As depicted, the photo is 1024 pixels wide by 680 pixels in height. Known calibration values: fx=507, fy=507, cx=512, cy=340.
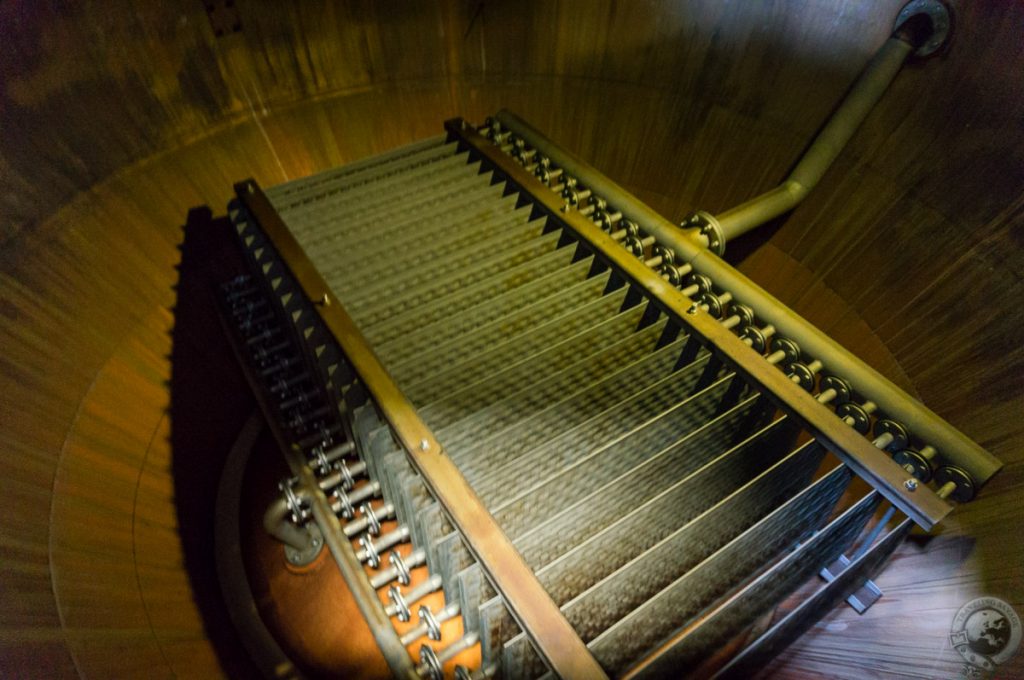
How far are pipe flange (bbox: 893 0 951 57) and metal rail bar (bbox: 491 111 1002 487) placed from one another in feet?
5.63

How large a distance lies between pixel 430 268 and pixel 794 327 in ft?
5.89

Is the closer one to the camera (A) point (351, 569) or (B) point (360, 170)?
(A) point (351, 569)

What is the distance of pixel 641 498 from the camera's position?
1.97 m

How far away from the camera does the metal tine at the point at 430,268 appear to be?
254cm

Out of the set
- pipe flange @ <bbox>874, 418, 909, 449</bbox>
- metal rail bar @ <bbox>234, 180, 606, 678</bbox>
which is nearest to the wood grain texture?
pipe flange @ <bbox>874, 418, 909, 449</bbox>

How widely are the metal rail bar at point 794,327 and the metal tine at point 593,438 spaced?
1.73 ft

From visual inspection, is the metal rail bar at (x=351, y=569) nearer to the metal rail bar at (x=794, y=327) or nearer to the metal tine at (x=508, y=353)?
the metal tine at (x=508, y=353)

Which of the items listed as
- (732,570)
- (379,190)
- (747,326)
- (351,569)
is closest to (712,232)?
(747,326)

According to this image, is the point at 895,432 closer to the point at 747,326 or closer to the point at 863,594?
the point at 747,326

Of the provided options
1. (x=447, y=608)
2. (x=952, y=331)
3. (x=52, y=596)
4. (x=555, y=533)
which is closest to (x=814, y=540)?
(x=555, y=533)

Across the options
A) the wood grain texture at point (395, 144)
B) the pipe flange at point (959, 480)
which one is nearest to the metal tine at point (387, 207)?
the wood grain texture at point (395, 144)

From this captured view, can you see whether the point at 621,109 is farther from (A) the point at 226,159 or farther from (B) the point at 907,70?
(A) the point at 226,159

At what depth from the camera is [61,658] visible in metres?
1.92

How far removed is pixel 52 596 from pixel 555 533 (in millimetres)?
2084
